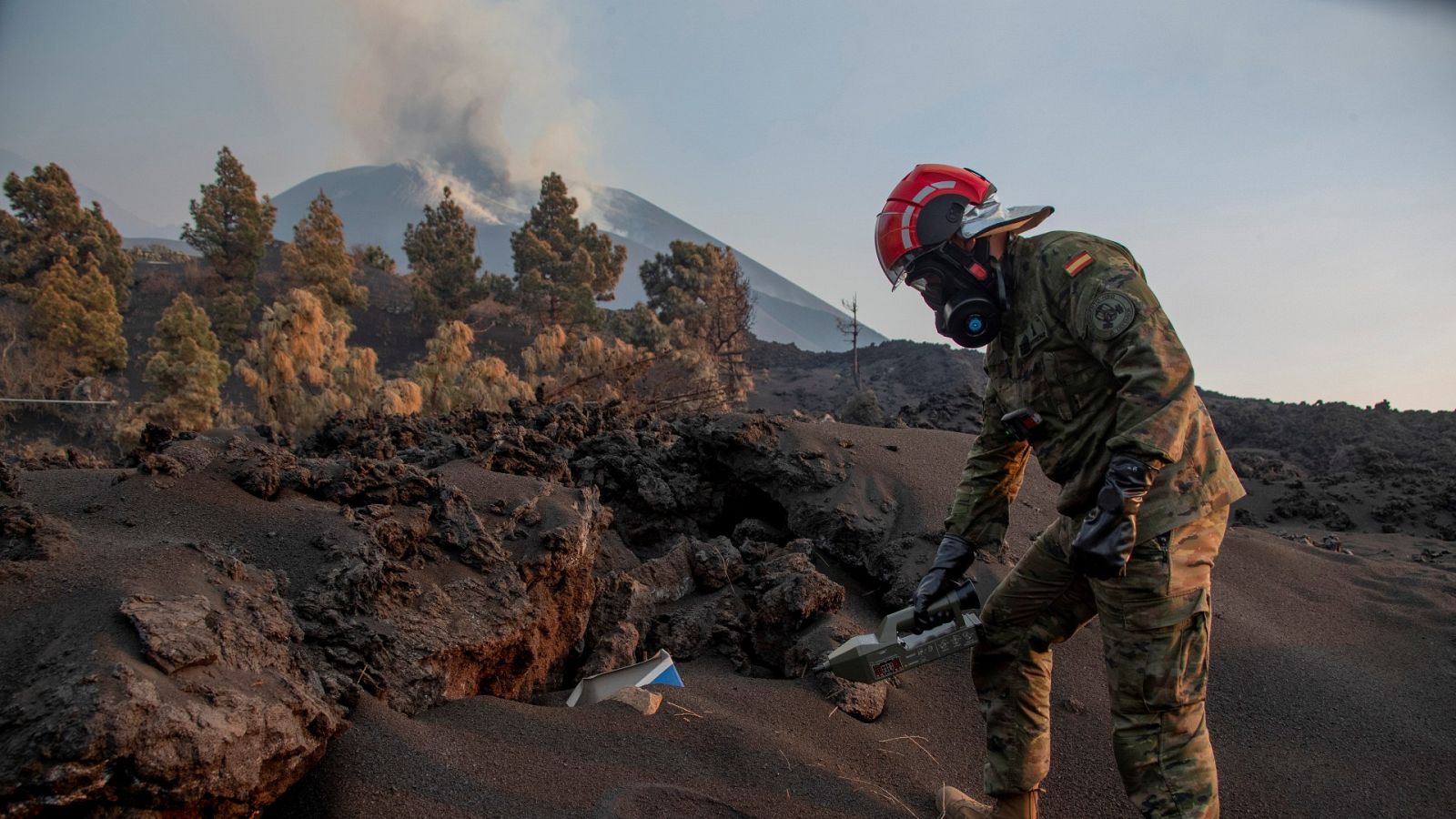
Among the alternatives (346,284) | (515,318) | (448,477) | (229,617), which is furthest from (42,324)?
(229,617)

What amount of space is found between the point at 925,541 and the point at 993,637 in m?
1.99

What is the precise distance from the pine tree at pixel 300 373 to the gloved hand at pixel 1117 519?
9614 millimetres

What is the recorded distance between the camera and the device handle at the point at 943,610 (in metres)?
2.44

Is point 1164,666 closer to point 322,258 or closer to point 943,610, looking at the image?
point 943,610

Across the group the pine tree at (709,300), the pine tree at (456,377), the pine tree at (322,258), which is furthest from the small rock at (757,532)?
the pine tree at (322,258)

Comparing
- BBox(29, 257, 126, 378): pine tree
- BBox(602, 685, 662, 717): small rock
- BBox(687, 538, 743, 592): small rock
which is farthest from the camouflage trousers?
BBox(29, 257, 126, 378): pine tree

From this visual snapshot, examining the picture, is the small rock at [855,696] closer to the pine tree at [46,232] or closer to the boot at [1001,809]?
the boot at [1001,809]

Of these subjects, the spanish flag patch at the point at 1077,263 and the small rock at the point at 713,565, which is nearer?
the spanish flag patch at the point at 1077,263

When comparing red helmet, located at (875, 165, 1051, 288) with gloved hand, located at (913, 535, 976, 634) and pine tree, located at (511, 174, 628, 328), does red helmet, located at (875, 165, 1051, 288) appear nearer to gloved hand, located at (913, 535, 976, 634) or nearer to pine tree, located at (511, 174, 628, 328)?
gloved hand, located at (913, 535, 976, 634)

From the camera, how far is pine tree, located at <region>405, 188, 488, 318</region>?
32.0 metres

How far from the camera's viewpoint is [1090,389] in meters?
2.22

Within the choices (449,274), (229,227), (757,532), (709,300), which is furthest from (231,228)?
(757,532)

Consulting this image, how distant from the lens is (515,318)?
113 ft

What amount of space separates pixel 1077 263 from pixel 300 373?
10976 millimetres
